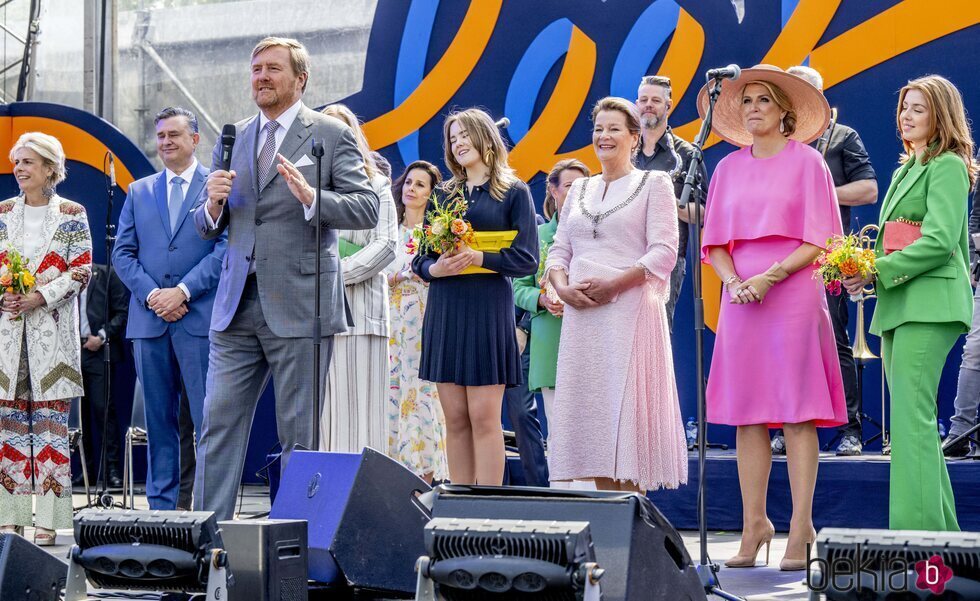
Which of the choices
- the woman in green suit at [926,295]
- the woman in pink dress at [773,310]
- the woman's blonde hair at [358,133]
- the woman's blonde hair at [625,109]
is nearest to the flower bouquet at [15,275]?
the woman's blonde hair at [358,133]

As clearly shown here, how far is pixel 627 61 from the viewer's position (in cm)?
813

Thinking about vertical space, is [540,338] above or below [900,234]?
below

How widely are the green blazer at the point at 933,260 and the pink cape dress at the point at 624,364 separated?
0.88 meters

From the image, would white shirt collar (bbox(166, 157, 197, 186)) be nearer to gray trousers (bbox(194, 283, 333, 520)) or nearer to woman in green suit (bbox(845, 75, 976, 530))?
A: gray trousers (bbox(194, 283, 333, 520))

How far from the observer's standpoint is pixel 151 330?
6.48 metres

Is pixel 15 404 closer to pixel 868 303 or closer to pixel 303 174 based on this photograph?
pixel 303 174

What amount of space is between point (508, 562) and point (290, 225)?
7.19 feet

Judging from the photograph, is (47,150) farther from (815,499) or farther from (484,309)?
(815,499)

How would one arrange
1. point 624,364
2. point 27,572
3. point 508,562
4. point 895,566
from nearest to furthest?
1. point 895,566
2. point 508,562
3. point 27,572
4. point 624,364

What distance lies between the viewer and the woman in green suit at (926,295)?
496 centimetres

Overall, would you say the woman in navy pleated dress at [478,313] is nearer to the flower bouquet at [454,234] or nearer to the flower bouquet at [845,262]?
the flower bouquet at [454,234]

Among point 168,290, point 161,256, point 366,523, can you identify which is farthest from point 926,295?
point 161,256

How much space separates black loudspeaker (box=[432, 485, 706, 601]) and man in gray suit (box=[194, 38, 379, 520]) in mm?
1346

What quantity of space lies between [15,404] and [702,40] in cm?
443
